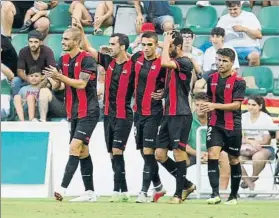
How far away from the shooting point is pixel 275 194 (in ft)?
44.1

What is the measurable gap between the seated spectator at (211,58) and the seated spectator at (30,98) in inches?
96.3

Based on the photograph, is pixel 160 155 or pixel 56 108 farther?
pixel 56 108

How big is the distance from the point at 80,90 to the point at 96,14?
485cm

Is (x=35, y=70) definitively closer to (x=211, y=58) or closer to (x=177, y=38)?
(x=211, y=58)

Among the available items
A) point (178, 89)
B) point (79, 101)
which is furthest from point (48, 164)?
point (178, 89)

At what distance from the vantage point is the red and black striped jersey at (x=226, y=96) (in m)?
11.7

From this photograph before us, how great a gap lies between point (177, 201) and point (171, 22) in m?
5.06

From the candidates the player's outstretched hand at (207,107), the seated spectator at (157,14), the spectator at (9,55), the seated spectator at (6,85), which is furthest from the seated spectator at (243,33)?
the player's outstretched hand at (207,107)

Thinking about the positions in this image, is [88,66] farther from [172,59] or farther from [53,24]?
[53,24]

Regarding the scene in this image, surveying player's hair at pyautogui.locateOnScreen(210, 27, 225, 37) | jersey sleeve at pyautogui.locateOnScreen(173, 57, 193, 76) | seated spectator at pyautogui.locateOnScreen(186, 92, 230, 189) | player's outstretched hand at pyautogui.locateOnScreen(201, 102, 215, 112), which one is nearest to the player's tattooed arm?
jersey sleeve at pyautogui.locateOnScreen(173, 57, 193, 76)

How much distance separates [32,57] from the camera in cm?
1525

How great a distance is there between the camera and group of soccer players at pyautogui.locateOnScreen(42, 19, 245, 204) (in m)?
11.7

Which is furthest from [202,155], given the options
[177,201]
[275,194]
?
[177,201]

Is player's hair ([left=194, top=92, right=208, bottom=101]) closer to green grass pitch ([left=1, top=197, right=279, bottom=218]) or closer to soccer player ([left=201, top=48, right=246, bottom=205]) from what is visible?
soccer player ([left=201, top=48, right=246, bottom=205])
